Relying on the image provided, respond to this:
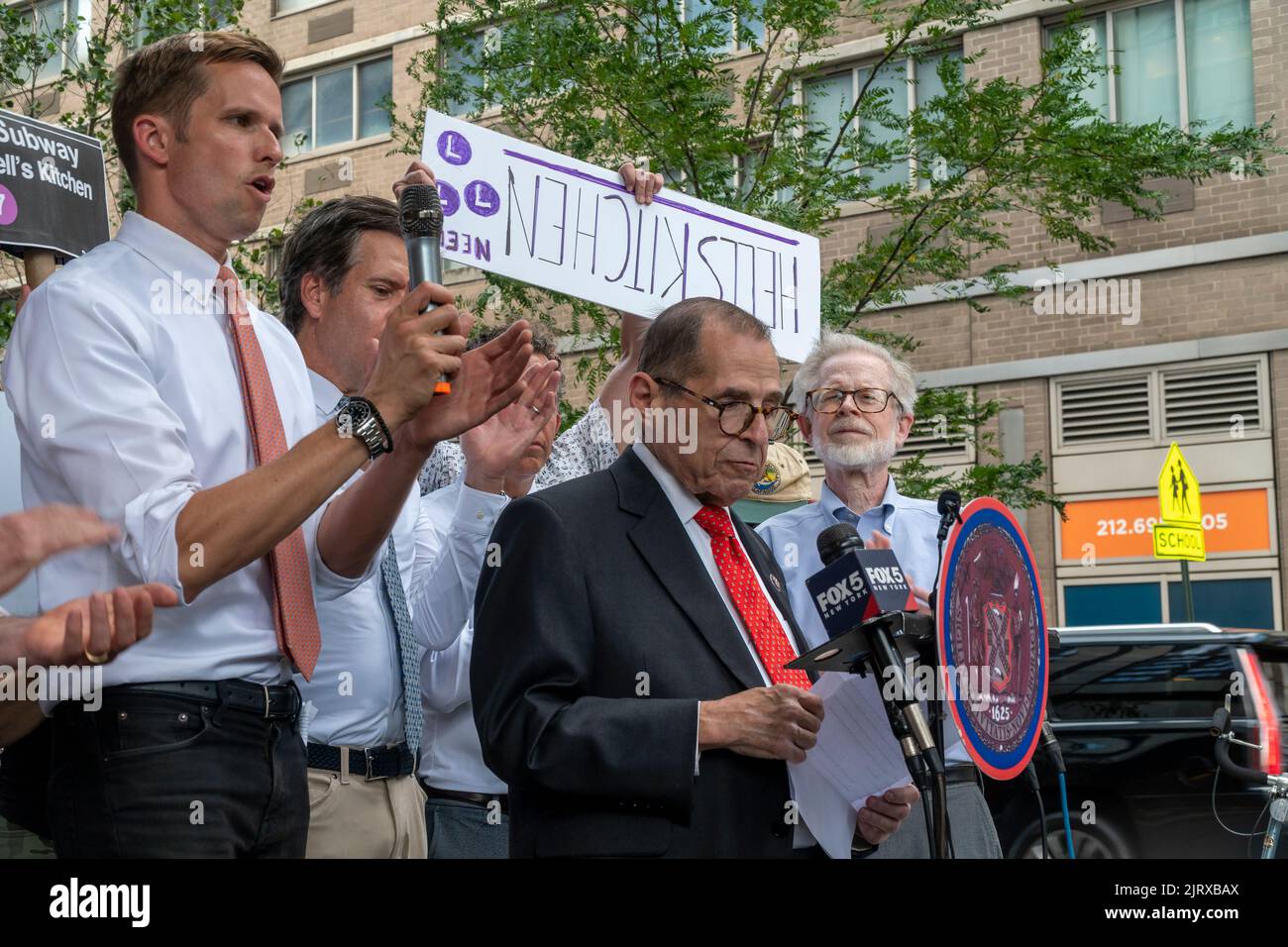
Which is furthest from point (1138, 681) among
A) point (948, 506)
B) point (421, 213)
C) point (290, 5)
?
point (290, 5)

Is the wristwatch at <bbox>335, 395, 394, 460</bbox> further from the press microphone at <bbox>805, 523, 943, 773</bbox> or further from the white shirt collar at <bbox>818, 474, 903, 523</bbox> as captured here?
the white shirt collar at <bbox>818, 474, 903, 523</bbox>

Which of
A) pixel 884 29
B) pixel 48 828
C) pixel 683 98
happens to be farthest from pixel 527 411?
pixel 884 29

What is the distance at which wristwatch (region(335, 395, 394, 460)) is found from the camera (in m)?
2.14

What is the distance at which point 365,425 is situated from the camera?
2.15 m

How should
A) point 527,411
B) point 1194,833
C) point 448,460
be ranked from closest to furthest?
1. point 527,411
2. point 448,460
3. point 1194,833

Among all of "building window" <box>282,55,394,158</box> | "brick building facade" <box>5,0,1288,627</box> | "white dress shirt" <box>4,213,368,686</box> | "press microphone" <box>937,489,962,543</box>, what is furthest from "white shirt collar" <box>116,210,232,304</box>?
"building window" <box>282,55,394,158</box>

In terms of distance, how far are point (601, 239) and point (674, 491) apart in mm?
1249

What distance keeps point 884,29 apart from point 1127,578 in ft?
21.6

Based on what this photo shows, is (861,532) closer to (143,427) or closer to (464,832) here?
(464,832)

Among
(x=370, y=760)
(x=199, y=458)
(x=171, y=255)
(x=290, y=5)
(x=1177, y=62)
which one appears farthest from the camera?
(x=290, y=5)

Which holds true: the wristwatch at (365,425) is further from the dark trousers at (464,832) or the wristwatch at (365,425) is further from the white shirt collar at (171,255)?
the dark trousers at (464,832)

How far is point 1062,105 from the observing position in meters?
11.1
